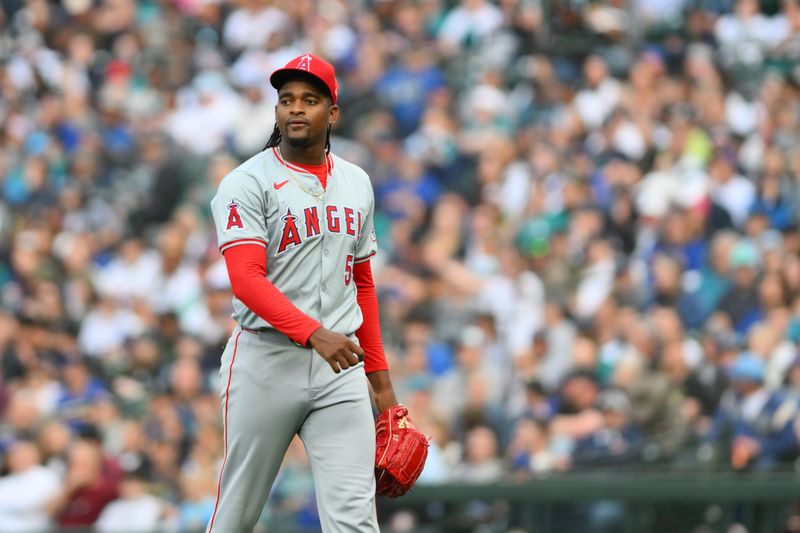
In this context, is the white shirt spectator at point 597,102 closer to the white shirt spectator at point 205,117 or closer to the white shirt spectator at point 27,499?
the white shirt spectator at point 205,117

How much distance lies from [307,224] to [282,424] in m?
0.64

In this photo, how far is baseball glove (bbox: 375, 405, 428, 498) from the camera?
4.76 metres

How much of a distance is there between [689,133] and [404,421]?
7349 mm

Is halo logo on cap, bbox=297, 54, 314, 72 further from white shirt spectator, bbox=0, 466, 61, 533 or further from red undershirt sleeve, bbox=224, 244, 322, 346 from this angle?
white shirt spectator, bbox=0, 466, 61, 533

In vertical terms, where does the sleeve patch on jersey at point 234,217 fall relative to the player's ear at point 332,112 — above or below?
below

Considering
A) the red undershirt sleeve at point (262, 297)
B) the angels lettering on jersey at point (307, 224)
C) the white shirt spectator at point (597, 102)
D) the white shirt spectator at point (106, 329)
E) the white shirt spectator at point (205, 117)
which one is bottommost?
the red undershirt sleeve at point (262, 297)

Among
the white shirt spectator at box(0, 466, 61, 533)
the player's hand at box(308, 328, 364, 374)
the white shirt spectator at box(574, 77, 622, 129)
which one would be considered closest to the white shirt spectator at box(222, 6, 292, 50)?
the white shirt spectator at box(574, 77, 622, 129)

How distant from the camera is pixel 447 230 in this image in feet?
36.8

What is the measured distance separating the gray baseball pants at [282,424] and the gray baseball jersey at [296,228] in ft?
0.43

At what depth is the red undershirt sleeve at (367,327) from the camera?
491 cm

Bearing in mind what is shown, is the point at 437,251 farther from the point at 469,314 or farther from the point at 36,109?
the point at 36,109

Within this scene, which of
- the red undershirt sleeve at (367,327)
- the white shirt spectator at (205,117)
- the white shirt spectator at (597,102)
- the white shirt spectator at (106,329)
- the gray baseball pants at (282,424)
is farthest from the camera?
the white shirt spectator at (205,117)

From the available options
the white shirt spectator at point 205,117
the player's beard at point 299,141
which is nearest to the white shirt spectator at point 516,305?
the white shirt spectator at point 205,117

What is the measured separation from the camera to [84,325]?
38.1 feet
